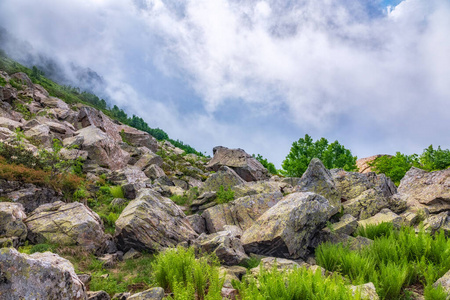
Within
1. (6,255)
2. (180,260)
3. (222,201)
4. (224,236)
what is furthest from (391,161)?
(6,255)

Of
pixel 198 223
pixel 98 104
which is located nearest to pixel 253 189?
pixel 198 223

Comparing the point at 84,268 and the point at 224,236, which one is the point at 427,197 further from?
the point at 84,268

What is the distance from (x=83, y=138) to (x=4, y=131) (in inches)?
243

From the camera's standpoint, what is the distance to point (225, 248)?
10.4m

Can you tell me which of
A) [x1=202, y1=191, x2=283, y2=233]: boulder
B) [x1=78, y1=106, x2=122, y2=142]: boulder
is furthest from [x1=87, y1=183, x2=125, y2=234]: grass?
[x1=78, y1=106, x2=122, y2=142]: boulder

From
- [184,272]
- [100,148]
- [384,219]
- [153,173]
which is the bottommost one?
[184,272]

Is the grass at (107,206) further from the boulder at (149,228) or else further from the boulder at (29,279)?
the boulder at (29,279)

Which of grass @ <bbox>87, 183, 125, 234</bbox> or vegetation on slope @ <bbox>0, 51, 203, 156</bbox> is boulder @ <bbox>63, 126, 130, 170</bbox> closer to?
grass @ <bbox>87, 183, 125, 234</bbox>

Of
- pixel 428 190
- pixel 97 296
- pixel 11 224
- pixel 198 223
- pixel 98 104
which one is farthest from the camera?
pixel 98 104

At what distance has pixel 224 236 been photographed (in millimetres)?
11102

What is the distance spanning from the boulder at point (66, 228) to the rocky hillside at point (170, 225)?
4cm

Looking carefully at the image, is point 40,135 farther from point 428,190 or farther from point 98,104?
point 98,104

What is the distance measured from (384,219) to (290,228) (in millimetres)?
6247

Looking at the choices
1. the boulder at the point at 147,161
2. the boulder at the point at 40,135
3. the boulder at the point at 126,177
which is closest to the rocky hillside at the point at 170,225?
the boulder at the point at 126,177
